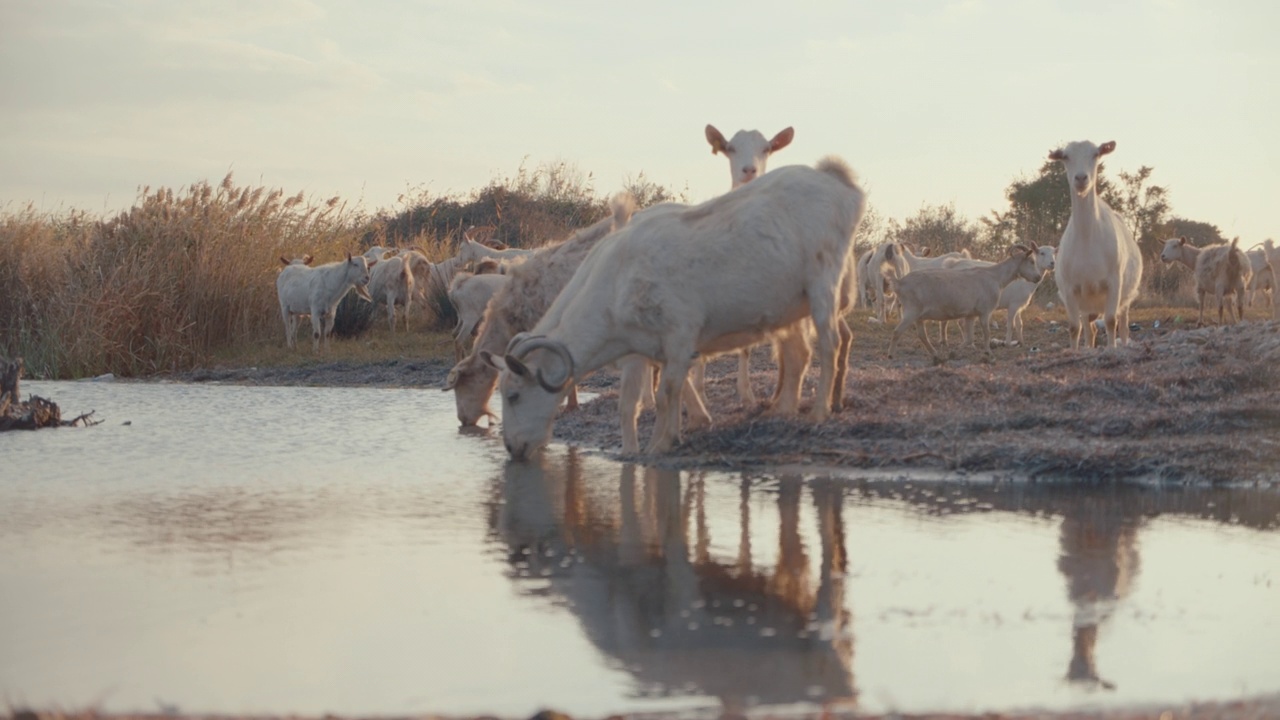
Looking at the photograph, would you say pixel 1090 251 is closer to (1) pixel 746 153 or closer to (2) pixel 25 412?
(1) pixel 746 153

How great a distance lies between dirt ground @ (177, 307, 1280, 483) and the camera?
26.6 feet

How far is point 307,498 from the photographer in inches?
300

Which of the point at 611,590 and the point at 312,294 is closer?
the point at 611,590

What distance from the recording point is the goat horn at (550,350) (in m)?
8.93

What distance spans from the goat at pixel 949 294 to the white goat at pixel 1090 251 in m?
3.66

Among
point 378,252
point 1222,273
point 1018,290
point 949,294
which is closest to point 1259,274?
point 1222,273

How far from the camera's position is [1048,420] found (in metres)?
9.23

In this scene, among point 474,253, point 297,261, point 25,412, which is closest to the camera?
point 25,412

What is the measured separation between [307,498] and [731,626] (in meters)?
3.72

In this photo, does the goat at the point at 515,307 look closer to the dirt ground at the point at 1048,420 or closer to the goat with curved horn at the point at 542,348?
the dirt ground at the point at 1048,420

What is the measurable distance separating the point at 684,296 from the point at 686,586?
152 inches

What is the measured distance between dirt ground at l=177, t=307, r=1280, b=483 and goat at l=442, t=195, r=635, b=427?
0.78 m

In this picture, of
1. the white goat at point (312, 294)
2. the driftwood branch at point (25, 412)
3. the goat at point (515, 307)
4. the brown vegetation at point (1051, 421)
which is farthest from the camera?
the white goat at point (312, 294)

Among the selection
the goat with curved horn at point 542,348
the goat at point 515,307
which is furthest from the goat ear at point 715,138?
the goat with curved horn at point 542,348
